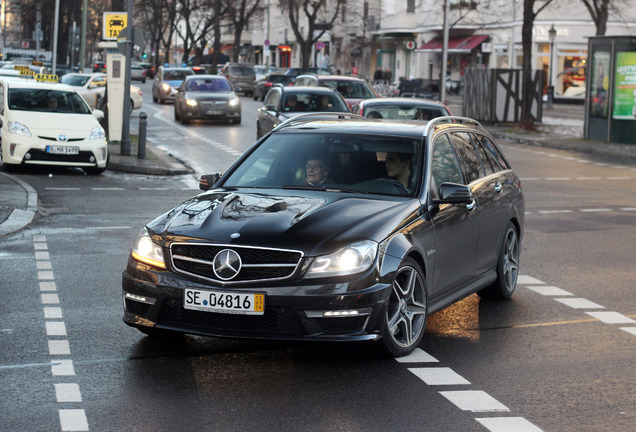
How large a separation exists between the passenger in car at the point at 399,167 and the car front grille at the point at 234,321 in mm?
1681

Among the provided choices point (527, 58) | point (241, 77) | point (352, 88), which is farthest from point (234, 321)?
point (241, 77)

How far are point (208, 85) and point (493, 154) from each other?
29.5 m

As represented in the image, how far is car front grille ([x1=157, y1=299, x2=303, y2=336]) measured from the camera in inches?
261

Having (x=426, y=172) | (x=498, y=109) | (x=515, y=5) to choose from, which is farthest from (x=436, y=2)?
(x=426, y=172)

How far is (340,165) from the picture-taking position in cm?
804

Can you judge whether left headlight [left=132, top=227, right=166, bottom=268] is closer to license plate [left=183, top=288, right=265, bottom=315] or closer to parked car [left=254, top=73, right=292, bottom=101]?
license plate [left=183, top=288, right=265, bottom=315]

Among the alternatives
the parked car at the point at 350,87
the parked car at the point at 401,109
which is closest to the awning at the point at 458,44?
the parked car at the point at 350,87

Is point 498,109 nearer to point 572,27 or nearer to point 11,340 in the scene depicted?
point 572,27

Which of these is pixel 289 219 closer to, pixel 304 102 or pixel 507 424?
pixel 507 424

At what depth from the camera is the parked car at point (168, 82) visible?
51.8 metres

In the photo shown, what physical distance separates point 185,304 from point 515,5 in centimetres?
6236

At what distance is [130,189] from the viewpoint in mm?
18062

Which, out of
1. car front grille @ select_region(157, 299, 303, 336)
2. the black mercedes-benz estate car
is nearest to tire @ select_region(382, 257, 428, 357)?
the black mercedes-benz estate car

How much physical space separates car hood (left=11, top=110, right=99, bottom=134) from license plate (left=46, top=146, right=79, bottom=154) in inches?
8.4
